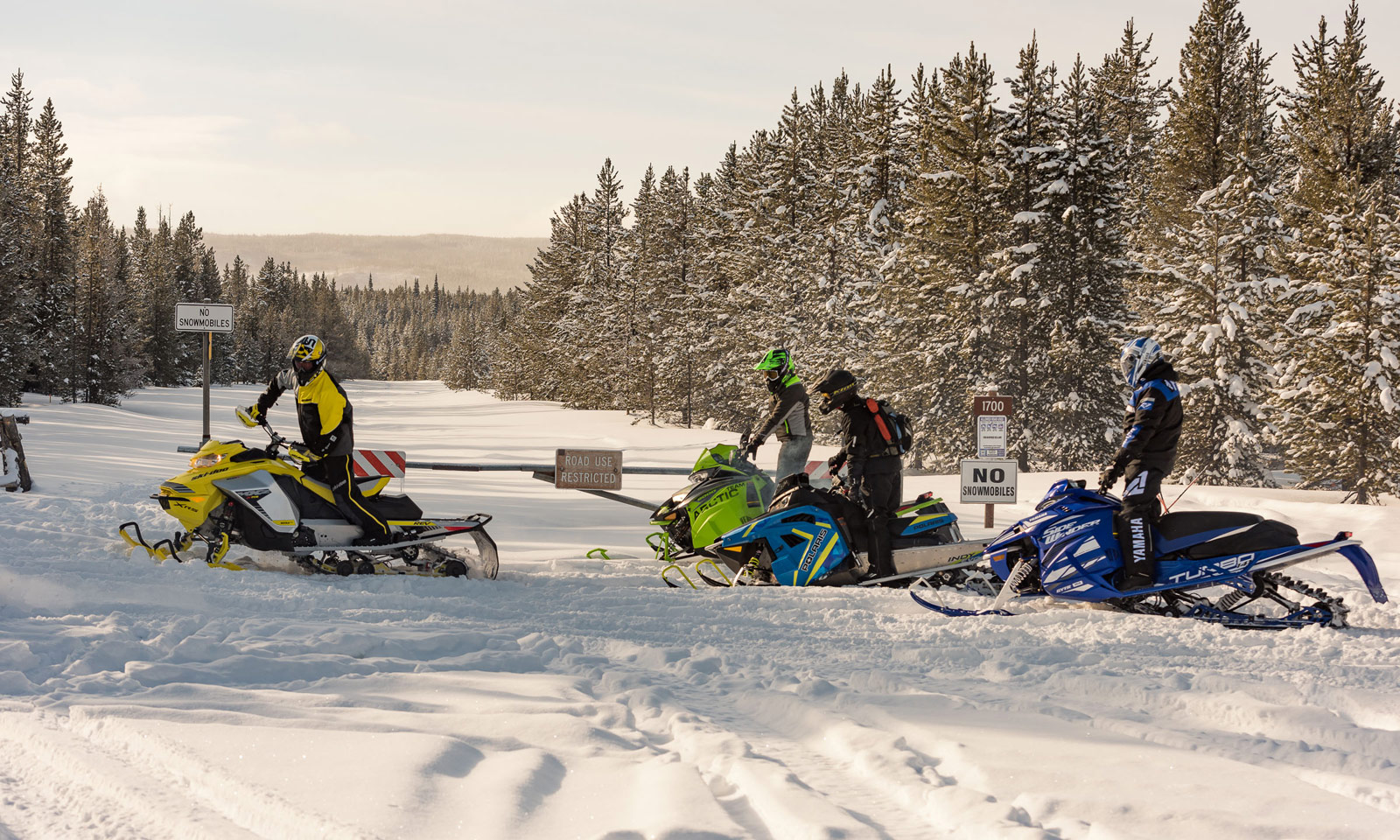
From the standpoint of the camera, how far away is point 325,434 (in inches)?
296

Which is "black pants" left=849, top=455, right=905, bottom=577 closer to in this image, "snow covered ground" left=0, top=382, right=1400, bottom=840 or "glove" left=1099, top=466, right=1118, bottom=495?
"snow covered ground" left=0, top=382, right=1400, bottom=840

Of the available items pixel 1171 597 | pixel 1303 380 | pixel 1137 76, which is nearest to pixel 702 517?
pixel 1171 597

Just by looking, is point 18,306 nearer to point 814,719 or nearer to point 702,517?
point 702,517

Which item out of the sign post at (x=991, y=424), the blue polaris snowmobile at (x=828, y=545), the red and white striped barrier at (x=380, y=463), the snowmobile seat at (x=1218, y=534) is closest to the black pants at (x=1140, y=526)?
the snowmobile seat at (x=1218, y=534)

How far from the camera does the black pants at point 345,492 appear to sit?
7539mm

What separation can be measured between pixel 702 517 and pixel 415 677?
150 inches

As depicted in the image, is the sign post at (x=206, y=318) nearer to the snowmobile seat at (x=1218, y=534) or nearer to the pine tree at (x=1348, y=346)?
the snowmobile seat at (x=1218, y=534)

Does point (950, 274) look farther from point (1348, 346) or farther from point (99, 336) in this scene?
point (99, 336)

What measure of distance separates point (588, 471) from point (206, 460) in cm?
402

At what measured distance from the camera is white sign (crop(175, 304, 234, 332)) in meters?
12.1

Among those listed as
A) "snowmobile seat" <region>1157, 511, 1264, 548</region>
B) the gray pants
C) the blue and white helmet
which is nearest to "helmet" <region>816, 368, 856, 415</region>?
the gray pants

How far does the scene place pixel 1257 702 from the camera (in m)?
4.23

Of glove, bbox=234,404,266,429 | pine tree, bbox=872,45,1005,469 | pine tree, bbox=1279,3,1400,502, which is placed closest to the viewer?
glove, bbox=234,404,266,429

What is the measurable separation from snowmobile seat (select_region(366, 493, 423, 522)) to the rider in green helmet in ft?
9.50
